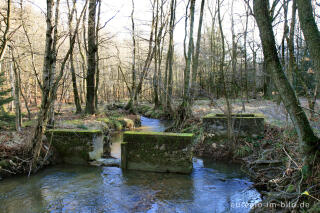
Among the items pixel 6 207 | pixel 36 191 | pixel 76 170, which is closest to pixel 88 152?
pixel 76 170

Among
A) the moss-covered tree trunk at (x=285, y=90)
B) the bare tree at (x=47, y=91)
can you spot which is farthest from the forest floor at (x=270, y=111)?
the bare tree at (x=47, y=91)

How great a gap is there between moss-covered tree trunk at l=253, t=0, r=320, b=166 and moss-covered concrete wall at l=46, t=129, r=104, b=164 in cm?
596

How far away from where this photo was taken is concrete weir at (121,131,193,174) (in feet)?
23.0

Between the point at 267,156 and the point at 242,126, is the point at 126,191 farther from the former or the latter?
the point at 242,126

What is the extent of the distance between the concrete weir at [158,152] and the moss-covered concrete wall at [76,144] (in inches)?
48.3

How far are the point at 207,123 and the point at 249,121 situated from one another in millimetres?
1604

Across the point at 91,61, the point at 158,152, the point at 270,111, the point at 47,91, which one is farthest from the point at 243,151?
the point at 91,61

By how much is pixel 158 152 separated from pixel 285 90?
4216 mm

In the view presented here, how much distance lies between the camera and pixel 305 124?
402 centimetres

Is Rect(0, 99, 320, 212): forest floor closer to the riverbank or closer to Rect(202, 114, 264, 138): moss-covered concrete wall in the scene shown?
the riverbank

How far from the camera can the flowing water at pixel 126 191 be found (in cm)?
519

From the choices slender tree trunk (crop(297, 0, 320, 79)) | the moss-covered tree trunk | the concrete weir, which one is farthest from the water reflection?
slender tree trunk (crop(297, 0, 320, 79))

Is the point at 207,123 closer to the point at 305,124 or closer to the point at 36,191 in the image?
the point at 305,124

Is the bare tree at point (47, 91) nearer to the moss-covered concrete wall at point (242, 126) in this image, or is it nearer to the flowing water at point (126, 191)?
the flowing water at point (126, 191)
